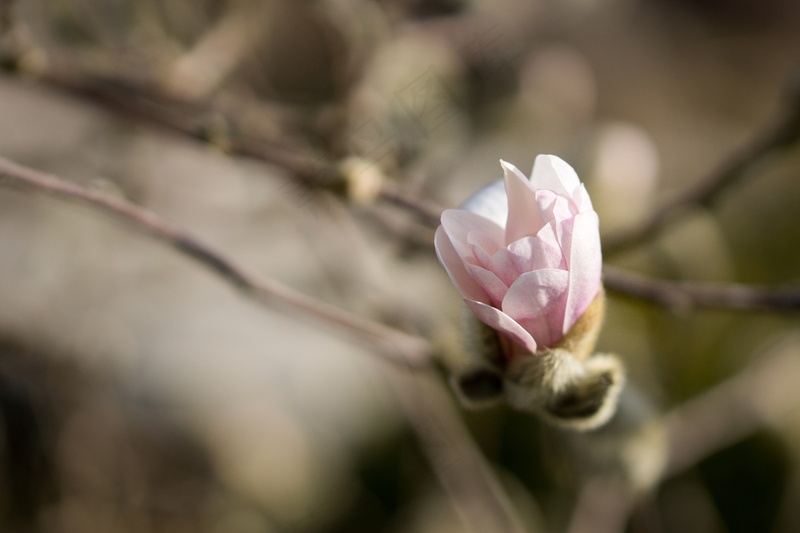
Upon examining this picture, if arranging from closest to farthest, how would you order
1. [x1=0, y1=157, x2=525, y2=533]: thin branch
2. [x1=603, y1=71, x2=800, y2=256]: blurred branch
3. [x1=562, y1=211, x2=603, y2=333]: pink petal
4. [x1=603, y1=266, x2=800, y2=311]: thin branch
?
1. [x1=562, y1=211, x2=603, y2=333]: pink petal
2. [x1=0, y1=157, x2=525, y2=533]: thin branch
3. [x1=603, y1=266, x2=800, y2=311]: thin branch
4. [x1=603, y1=71, x2=800, y2=256]: blurred branch

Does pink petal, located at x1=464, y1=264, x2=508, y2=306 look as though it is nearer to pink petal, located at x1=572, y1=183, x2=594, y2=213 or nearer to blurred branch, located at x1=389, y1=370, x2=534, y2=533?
pink petal, located at x1=572, y1=183, x2=594, y2=213

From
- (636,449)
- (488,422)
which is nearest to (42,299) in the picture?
(488,422)

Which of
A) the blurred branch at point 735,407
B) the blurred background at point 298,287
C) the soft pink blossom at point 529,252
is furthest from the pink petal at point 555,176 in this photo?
the blurred branch at point 735,407

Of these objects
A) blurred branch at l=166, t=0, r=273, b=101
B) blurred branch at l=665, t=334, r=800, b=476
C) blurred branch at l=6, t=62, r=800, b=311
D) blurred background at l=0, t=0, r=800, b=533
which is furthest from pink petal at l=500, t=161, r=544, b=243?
blurred branch at l=166, t=0, r=273, b=101

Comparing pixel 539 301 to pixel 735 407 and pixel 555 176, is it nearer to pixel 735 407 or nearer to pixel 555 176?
pixel 555 176

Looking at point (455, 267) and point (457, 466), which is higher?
point (455, 267)

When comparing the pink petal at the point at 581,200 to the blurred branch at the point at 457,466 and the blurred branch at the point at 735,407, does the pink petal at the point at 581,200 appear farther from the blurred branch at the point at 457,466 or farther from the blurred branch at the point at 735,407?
the blurred branch at the point at 735,407

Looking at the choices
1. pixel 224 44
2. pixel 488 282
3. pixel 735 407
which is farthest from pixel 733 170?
pixel 224 44
